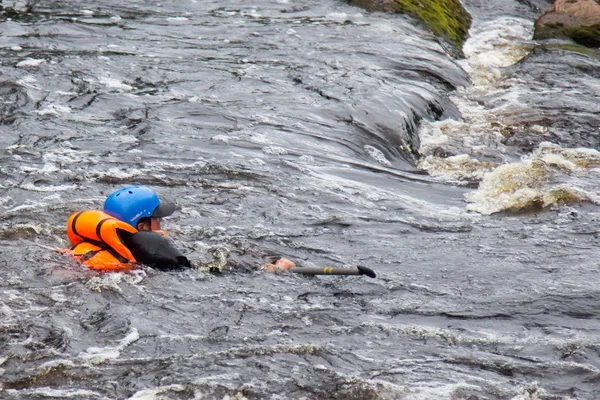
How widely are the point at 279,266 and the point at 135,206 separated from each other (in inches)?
52.8

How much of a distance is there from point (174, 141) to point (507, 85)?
21.2 ft

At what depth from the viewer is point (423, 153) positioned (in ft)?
37.0

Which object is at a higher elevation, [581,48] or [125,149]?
[581,48]

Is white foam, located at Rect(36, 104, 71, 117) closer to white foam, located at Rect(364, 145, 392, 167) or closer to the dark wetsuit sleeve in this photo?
white foam, located at Rect(364, 145, 392, 167)

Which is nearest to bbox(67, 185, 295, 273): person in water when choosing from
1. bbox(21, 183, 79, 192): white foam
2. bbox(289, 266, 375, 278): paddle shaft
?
bbox(289, 266, 375, 278): paddle shaft

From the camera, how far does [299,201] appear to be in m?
9.09

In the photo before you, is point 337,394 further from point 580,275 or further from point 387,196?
point 387,196

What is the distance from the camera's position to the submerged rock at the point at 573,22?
55.1ft

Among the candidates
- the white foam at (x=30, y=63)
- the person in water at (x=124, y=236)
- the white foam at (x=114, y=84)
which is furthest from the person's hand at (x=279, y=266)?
the white foam at (x=30, y=63)

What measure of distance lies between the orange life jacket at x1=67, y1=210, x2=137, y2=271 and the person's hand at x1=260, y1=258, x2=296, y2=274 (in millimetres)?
1146

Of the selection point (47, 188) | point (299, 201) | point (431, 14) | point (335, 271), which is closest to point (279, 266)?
point (335, 271)

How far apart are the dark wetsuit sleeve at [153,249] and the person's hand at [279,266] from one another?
732 millimetres

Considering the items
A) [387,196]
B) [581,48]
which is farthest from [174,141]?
[581,48]

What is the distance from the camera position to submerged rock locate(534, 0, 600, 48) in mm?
16781
